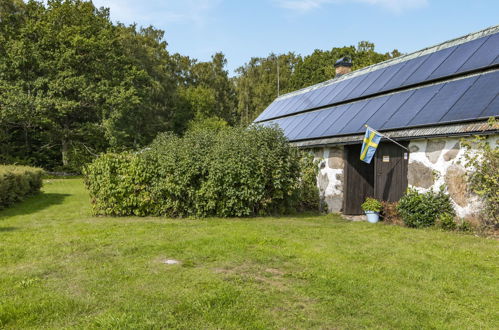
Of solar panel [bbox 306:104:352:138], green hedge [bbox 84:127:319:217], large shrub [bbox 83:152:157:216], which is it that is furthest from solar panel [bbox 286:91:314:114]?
large shrub [bbox 83:152:157:216]

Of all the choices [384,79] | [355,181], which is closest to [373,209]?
[355,181]

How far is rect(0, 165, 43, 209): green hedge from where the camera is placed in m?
12.2

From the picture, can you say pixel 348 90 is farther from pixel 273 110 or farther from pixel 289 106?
pixel 273 110

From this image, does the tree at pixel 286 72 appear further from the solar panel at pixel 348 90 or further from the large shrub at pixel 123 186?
the large shrub at pixel 123 186

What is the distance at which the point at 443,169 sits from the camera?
8883 millimetres

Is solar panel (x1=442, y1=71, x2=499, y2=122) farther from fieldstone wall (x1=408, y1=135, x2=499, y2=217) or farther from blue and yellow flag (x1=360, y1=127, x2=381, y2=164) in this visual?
blue and yellow flag (x1=360, y1=127, x2=381, y2=164)

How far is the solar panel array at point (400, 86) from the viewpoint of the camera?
9.60m

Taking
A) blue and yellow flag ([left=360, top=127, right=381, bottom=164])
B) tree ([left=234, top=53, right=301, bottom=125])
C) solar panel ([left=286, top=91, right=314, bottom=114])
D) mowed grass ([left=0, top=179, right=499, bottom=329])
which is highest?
tree ([left=234, top=53, right=301, bottom=125])

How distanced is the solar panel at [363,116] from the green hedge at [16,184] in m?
11.2

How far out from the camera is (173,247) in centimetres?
675

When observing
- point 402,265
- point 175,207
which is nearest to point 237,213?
point 175,207

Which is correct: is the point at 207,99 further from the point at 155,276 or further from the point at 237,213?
the point at 155,276

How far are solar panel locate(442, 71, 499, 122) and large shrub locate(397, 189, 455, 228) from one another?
6.09 feet

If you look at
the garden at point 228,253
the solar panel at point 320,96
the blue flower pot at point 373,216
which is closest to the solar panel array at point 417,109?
the solar panel at point 320,96
